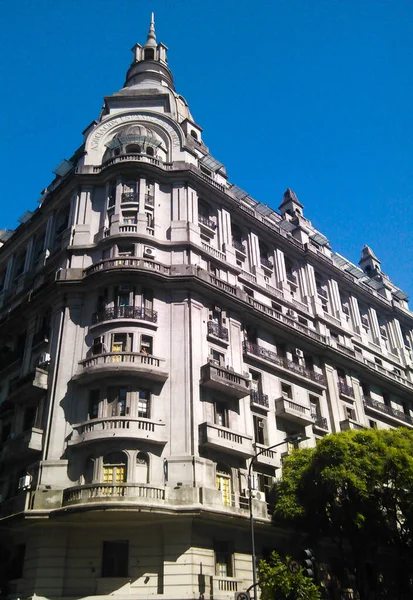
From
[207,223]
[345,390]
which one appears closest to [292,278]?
[345,390]

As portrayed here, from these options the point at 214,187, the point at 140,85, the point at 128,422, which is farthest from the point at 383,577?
the point at 140,85

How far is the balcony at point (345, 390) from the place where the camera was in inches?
1758

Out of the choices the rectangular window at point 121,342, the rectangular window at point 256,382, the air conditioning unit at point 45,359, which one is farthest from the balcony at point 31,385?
the rectangular window at point 256,382

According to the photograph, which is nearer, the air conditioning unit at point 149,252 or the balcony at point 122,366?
the balcony at point 122,366

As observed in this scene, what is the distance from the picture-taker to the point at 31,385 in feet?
106

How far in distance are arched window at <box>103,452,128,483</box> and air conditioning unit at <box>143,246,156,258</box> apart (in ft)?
42.2

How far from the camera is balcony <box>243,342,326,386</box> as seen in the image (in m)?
38.7

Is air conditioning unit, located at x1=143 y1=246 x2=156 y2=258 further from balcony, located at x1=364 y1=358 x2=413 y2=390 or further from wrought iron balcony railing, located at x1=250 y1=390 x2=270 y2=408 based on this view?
balcony, located at x1=364 y1=358 x2=413 y2=390

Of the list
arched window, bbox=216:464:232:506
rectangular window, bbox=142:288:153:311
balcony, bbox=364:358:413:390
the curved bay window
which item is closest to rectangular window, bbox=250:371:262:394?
arched window, bbox=216:464:232:506

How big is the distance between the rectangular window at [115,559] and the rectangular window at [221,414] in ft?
27.4

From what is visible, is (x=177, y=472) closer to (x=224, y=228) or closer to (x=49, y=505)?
(x=49, y=505)

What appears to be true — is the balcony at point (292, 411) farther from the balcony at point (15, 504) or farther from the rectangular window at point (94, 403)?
the balcony at point (15, 504)

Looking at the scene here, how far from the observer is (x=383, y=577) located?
36906mm

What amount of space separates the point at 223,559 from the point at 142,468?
619cm
